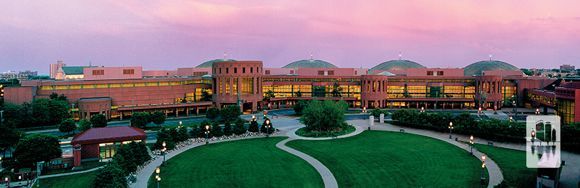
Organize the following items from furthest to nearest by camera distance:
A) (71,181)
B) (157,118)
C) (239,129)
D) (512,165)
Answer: (157,118) < (239,129) < (512,165) < (71,181)

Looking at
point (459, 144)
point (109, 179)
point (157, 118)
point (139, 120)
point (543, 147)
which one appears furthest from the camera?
point (157, 118)

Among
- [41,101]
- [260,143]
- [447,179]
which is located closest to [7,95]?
[41,101]

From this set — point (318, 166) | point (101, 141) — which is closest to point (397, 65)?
point (318, 166)

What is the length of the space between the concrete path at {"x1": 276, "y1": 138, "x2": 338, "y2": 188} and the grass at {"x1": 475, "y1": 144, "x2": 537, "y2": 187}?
15.2m

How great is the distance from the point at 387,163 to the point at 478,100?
74.1 m

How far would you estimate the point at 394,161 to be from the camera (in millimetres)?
Result: 48031

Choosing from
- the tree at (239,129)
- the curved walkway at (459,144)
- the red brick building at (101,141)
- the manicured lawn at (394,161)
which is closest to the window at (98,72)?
the tree at (239,129)

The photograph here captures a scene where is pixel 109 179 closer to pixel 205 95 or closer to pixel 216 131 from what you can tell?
pixel 216 131

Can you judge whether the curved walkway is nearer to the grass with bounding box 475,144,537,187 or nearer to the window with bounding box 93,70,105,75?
the grass with bounding box 475,144,537,187

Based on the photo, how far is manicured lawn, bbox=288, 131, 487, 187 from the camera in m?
40.1

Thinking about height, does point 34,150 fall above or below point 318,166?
above

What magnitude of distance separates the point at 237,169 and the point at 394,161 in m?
18.5

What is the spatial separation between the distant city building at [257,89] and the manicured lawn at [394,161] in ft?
152

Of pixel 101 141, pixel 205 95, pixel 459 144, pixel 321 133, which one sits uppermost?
pixel 205 95
